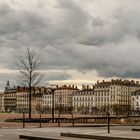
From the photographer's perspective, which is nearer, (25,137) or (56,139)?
(56,139)

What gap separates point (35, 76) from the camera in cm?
6228

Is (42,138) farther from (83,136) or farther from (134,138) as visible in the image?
(134,138)

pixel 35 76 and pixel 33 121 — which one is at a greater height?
pixel 35 76

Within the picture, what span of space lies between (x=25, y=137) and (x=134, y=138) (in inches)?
266

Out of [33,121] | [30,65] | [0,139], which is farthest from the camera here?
[30,65]

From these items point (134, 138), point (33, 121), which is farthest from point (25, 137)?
point (33, 121)

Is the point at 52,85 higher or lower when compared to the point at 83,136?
higher

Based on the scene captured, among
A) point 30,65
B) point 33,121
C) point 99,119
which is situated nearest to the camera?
point 33,121

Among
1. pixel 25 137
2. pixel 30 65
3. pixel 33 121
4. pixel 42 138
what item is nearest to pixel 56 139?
pixel 42 138

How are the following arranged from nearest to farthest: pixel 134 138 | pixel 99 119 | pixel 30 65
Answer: pixel 134 138 → pixel 30 65 → pixel 99 119

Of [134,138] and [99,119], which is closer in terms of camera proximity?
[134,138]

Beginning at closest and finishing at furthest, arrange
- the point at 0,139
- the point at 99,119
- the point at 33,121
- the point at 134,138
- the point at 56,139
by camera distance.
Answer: the point at 134,138 < the point at 56,139 < the point at 0,139 < the point at 33,121 < the point at 99,119

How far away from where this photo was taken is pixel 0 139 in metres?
23.5

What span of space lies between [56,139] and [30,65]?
40.5 metres
